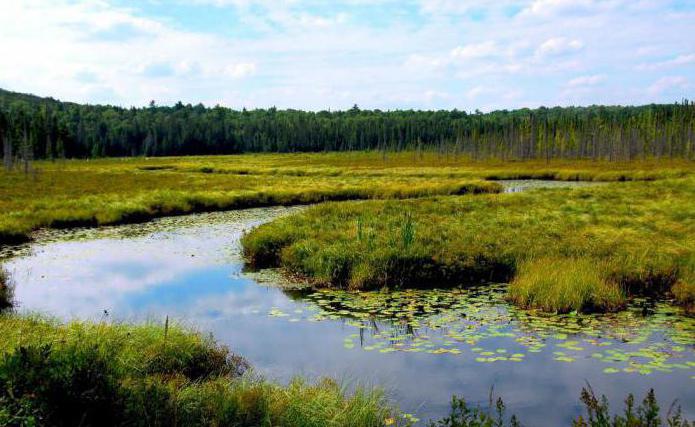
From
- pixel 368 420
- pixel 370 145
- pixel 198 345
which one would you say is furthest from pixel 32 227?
pixel 370 145

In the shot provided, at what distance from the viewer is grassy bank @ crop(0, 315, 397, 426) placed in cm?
702

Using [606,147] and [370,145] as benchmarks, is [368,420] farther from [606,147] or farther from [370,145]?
[370,145]

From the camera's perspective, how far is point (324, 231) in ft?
79.5

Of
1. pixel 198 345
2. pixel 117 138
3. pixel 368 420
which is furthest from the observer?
pixel 117 138

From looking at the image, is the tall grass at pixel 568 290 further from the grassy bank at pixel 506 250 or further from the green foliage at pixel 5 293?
the green foliage at pixel 5 293

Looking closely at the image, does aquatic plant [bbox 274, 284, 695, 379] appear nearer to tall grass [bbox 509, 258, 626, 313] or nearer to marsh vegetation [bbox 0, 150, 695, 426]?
marsh vegetation [bbox 0, 150, 695, 426]

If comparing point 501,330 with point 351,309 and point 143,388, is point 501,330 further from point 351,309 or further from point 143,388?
point 143,388

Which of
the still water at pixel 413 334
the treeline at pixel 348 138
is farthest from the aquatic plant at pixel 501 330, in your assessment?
the treeline at pixel 348 138

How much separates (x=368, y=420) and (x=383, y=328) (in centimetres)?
540

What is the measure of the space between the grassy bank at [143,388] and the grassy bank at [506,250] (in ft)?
24.1

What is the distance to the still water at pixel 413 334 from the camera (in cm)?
1051

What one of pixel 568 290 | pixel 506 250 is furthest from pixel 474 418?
pixel 506 250

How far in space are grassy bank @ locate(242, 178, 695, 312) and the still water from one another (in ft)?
3.16

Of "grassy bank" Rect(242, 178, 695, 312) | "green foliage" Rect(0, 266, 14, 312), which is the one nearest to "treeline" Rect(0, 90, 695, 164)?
"grassy bank" Rect(242, 178, 695, 312)
